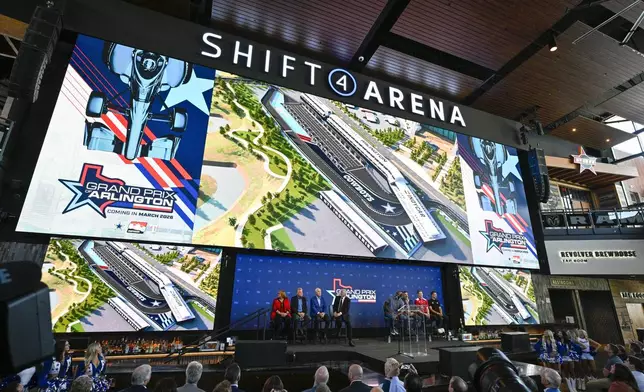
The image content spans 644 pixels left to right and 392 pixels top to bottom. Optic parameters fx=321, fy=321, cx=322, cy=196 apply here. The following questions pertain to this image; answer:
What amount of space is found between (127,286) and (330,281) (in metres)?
4.65

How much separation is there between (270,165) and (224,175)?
113 centimetres

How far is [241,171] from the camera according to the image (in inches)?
295

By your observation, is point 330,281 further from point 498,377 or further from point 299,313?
point 498,377

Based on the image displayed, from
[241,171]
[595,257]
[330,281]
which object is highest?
[241,171]

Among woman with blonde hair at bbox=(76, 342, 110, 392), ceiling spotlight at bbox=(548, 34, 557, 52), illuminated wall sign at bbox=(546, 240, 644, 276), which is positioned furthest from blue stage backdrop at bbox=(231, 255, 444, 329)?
ceiling spotlight at bbox=(548, 34, 557, 52)

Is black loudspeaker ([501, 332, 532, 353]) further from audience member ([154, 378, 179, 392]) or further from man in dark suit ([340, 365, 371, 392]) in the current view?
audience member ([154, 378, 179, 392])

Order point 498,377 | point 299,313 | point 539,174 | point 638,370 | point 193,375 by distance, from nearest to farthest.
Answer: point 498,377 < point 193,375 < point 638,370 < point 299,313 < point 539,174

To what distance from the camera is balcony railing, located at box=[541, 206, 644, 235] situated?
458 inches

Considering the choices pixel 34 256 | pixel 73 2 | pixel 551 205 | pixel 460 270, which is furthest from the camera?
pixel 551 205

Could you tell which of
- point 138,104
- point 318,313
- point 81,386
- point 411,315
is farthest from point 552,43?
point 81,386

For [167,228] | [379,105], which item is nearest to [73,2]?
[167,228]

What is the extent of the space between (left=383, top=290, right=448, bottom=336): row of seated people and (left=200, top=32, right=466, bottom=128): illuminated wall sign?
5780mm

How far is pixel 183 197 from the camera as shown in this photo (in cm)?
681

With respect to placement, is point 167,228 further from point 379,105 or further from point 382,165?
point 379,105
